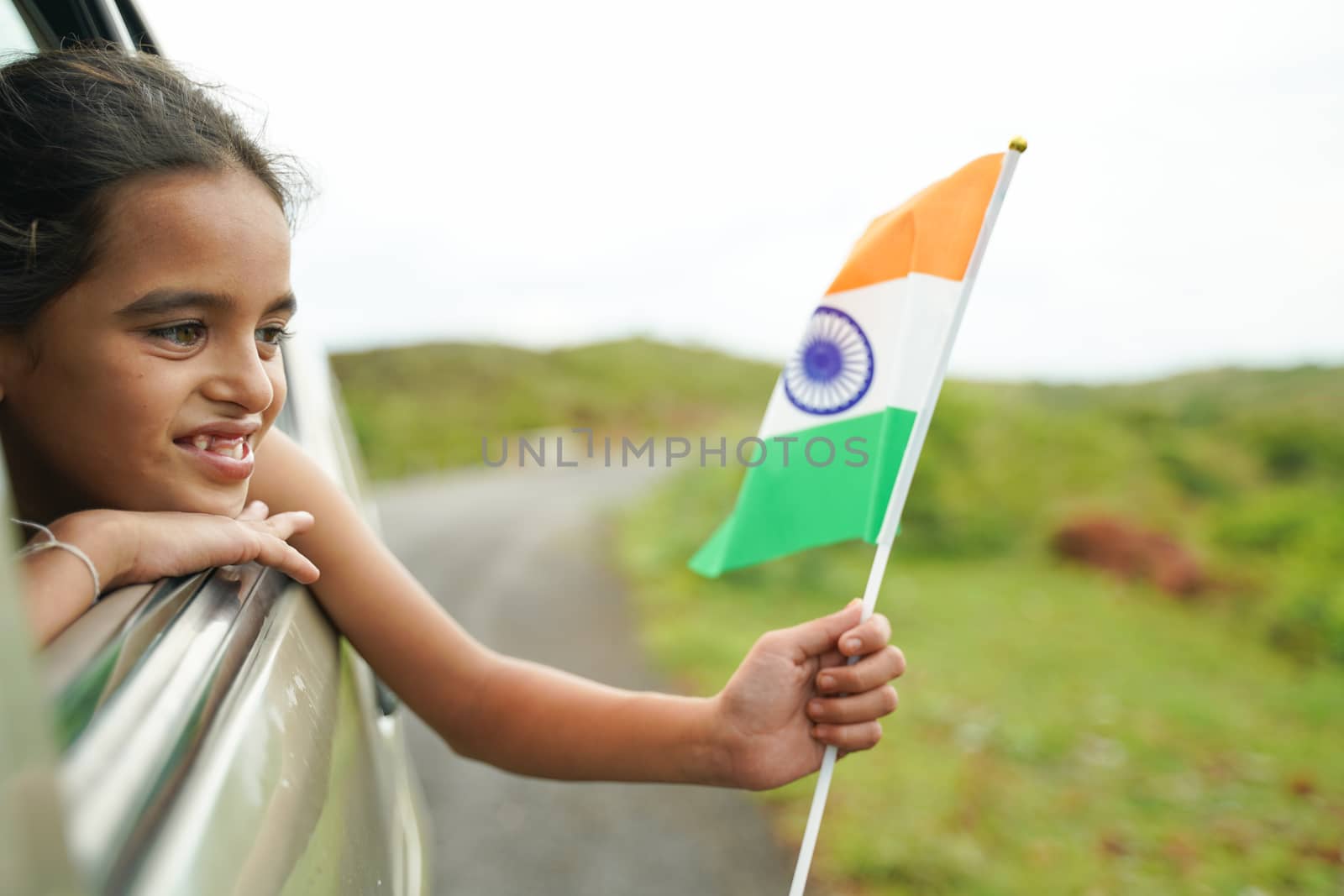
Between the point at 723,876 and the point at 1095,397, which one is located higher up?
the point at 723,876

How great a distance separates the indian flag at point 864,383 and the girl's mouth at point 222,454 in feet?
2.73

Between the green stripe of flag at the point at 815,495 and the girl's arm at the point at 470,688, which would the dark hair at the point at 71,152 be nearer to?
the girl's arm at the point at 470,688

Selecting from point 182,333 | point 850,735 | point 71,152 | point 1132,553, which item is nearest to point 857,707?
point 850,735

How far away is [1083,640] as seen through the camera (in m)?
6.76

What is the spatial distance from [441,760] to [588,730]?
3228 mm

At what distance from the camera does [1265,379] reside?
13.7 m

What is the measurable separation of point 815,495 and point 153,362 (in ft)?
3.68

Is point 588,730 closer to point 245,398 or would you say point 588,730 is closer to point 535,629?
point 245,398

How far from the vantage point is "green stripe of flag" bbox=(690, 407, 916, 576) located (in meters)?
1.71

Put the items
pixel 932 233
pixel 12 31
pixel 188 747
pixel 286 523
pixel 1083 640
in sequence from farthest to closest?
pixel 1083 640 < pixel 932 233 < pixel 12 31 < pixel 286 523 < pixel 188 747

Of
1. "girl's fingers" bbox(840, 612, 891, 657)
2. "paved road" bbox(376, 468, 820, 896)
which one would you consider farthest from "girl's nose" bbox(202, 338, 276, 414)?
"paved road" bbox(376, 468, 820, 896)

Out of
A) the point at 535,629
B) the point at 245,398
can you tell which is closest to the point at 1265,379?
the point at 535,629

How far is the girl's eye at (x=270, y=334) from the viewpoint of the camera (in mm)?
1322

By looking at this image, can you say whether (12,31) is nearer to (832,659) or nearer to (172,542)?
(172,542)
